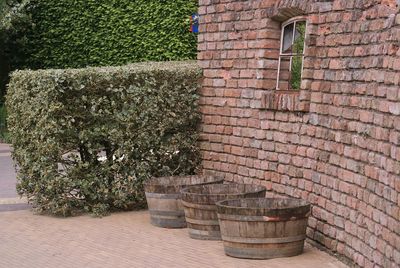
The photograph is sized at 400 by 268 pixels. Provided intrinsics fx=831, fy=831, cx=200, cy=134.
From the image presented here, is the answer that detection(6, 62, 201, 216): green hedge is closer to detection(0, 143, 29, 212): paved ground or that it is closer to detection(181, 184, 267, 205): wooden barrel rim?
detection(0, 143, 29, 212): paved ground

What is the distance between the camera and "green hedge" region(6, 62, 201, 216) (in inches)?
430

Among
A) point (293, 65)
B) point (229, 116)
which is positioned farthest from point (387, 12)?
point (229, 116)

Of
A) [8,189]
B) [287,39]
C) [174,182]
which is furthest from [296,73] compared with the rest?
[8,189]

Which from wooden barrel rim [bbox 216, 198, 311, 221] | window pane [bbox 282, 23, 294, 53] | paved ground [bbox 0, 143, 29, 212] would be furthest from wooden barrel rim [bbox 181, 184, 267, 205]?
paved ground [bbox 0, 143, 29, 212]

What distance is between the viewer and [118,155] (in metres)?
11.1

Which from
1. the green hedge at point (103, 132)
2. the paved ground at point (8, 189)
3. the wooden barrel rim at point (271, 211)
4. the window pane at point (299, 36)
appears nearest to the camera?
the wooden barrel rim at point (271, 211)

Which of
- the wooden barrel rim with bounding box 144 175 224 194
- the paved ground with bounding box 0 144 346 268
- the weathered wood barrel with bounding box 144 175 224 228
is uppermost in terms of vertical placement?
the wooden barrel rim with bounding box 144 175 224 194

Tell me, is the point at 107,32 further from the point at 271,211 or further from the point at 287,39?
the point at 271,211

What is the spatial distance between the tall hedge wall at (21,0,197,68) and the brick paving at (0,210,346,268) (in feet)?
29.7

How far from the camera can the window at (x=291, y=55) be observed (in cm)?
974

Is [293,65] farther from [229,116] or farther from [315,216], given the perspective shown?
[315,216]

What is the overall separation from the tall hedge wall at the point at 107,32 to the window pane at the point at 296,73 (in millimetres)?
9414

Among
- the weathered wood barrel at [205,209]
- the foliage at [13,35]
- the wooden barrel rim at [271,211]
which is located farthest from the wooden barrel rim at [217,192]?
the foliage at [13,35]

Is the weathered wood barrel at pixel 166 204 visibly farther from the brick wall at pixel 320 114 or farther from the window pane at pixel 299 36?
the window pane at pixel 299 36
